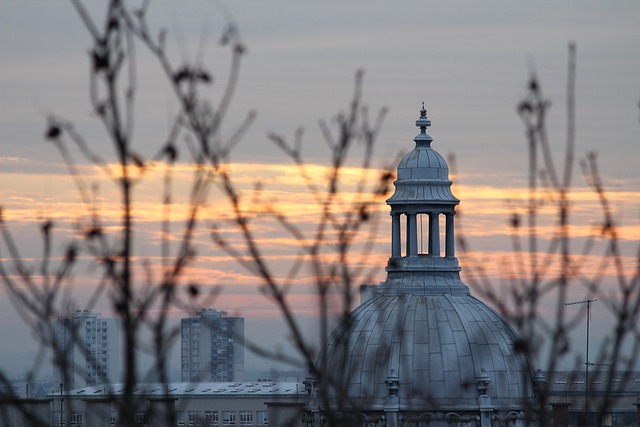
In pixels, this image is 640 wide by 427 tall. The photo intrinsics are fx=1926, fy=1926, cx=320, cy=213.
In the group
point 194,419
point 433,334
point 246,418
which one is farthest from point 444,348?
point 246,418

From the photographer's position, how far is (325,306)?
20.5 metres

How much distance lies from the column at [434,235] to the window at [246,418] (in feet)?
214

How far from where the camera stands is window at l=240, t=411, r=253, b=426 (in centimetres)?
13175

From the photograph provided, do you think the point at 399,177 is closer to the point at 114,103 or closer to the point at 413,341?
the point at 413,341

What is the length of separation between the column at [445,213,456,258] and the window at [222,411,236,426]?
204 ft

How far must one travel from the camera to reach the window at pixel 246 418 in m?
132

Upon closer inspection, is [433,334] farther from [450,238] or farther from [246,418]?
[246,418]

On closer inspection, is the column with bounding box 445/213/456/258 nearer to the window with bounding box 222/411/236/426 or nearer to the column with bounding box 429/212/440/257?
the column with bounding box 429/212/440/257

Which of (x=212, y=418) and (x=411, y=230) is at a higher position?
(x=212, y=418)

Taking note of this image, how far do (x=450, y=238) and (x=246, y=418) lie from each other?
68007mm

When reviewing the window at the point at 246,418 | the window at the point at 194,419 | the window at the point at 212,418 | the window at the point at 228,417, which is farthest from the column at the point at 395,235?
the window at the point at 246,418

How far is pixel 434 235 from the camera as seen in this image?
67500mm

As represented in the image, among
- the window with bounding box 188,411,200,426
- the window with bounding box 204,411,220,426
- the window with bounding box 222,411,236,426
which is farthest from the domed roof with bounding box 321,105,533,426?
the window with bounding box 222,411,236,426

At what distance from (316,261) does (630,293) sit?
3318 millimetres
